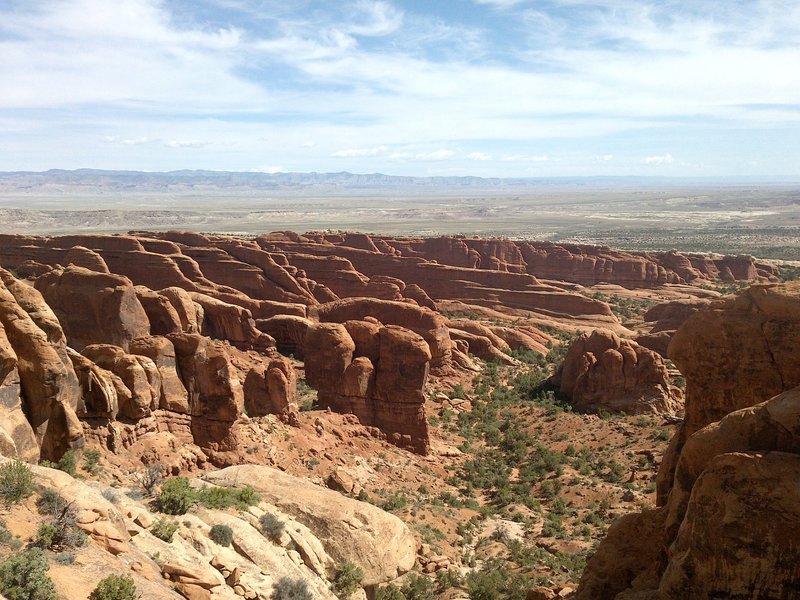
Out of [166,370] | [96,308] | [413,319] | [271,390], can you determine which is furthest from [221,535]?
[413,319]

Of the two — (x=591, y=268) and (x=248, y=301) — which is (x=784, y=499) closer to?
(x=248, y=301)

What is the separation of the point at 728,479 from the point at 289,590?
8.82 m

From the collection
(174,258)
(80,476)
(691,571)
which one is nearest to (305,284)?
(174,258)

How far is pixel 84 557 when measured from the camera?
11.3 meters

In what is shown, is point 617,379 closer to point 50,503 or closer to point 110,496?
point 110,496

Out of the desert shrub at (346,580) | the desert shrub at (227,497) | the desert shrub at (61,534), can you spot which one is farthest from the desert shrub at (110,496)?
the desert shrub at (346,580)

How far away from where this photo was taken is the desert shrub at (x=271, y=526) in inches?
653

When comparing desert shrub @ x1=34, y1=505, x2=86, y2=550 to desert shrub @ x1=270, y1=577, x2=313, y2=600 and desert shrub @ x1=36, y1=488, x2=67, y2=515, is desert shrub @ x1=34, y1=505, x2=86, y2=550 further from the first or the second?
desert shrub @ x1=270, y1=577, x2=313, y2=600

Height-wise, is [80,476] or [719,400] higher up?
[719,400]

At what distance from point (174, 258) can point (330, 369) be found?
31.6 m

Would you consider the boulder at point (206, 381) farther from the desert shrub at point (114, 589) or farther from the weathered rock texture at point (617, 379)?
the weathered rock texture at point (617, 379)

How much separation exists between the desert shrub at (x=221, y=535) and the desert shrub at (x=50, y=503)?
3.59 meters

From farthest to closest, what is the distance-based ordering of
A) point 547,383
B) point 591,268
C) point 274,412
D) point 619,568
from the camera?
point 591,268, point 547,383, point 274,412, point 619,568

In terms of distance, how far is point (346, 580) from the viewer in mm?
17172
